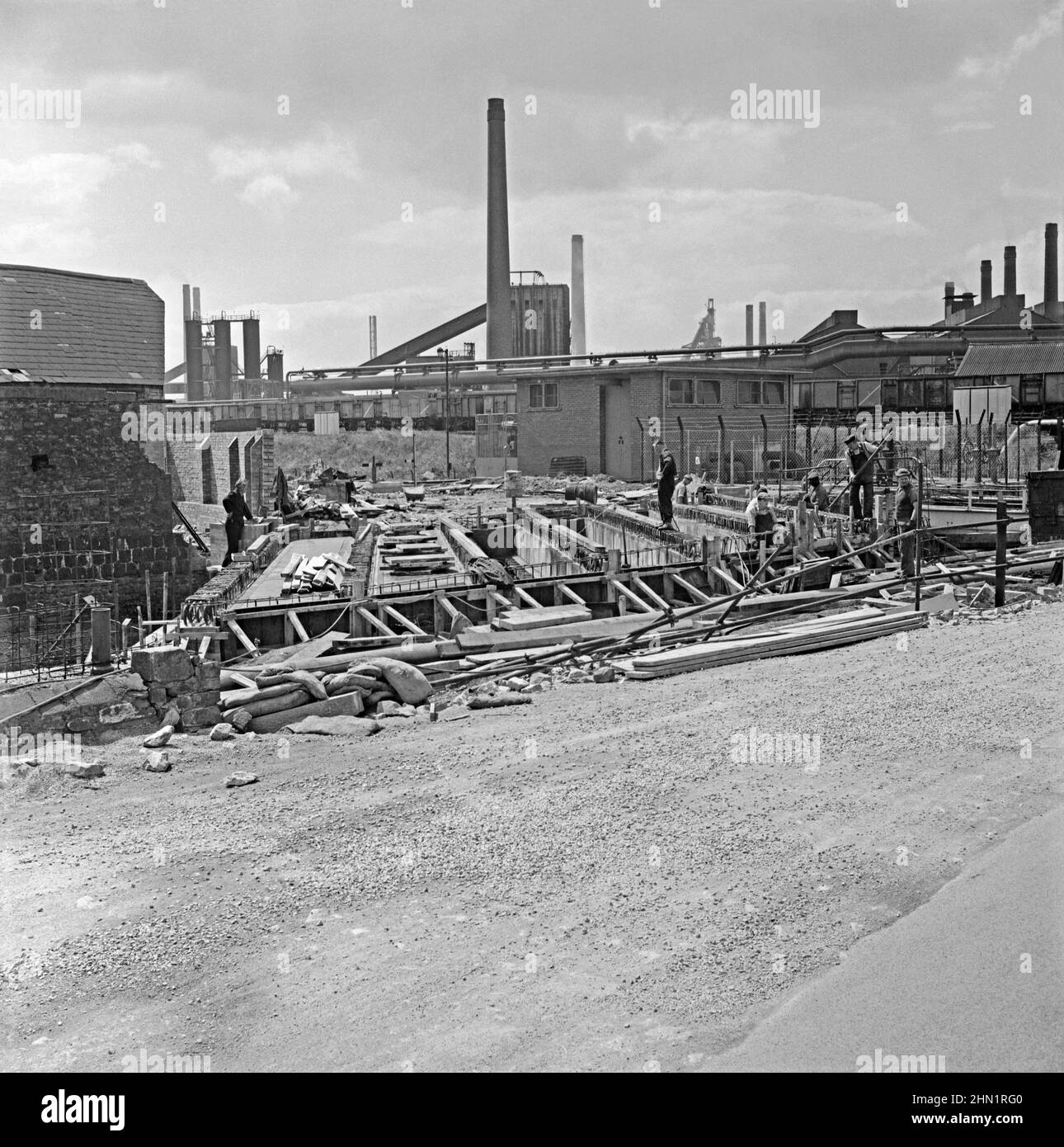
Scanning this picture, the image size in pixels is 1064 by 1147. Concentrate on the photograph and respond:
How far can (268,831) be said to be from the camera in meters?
7.81

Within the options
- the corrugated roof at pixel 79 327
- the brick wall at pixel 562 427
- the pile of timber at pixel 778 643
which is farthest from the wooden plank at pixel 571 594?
the brick wall at pixel 562 427

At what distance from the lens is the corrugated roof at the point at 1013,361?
162ft

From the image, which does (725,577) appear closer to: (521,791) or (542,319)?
(521,791)

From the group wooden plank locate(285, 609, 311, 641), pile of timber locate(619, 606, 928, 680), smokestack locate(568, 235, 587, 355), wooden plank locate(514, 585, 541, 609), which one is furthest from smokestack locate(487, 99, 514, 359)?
pile of timber locate(619, 606, 928, 680)

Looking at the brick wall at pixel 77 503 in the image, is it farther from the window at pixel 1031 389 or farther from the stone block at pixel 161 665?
the window at pixel 1031 389

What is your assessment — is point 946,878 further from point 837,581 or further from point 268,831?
point 837,581

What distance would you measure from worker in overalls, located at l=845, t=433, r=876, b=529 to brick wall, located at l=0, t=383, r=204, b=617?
13088 mm

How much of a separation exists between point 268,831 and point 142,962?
1.80 meters

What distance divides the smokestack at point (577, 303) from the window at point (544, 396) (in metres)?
36.4

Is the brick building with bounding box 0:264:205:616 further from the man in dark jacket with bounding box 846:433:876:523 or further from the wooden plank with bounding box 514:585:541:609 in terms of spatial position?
the man in dark jacket with bounding box 846:433:876:523

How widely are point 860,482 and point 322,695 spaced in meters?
13.6

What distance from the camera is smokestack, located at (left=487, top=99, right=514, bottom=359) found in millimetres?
59656
